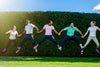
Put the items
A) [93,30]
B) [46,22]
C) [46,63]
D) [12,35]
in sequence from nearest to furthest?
[46,63] < [93,30] < [12,35] < [46,22]

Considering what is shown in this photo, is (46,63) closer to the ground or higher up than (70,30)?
closer to the ground

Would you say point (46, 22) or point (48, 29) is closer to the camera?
point (48, 29)

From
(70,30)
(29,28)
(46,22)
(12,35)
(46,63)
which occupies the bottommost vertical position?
(46,63)

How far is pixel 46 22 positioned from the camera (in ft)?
41.1

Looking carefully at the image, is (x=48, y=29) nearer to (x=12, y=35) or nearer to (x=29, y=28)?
(x=29, y=28)

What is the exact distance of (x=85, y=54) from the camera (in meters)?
12.6

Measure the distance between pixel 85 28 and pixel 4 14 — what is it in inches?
249

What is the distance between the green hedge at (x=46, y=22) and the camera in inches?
488

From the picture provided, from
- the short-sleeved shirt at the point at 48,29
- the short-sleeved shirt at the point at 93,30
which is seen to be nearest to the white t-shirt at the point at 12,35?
the short-sleeved shirt at the point at 48,29

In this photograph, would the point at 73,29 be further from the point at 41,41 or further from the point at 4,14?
the point at 4,14

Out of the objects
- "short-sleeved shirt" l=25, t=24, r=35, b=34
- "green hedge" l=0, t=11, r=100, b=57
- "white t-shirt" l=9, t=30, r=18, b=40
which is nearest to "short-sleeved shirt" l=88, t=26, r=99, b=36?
"green hedge" l=0, t=11, r=100, b=57

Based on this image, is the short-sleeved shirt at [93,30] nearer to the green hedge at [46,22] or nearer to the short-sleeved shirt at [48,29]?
the green hedge at [46,22]

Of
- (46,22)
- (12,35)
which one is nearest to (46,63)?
(46,22)

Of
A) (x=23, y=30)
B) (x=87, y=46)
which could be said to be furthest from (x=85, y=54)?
(x=23, y=30)
